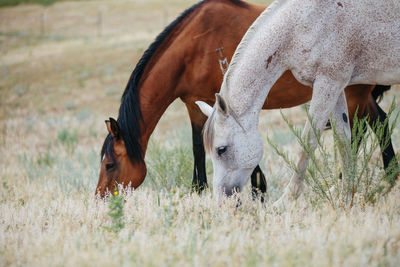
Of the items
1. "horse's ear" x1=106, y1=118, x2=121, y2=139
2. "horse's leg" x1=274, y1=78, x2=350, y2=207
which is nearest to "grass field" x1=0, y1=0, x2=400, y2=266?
"horse's leg" x1=274, y1=78, x2=350, y2=207

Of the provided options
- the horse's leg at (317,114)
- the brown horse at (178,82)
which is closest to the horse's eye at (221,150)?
the horse's leg at (317,114)

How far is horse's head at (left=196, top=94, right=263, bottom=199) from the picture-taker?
11.2ft

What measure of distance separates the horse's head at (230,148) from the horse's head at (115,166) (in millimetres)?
1082

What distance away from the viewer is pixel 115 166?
4176mm

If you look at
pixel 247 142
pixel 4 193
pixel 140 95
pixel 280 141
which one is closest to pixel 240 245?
pixel 247 142

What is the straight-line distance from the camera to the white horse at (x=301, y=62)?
10.9 ft

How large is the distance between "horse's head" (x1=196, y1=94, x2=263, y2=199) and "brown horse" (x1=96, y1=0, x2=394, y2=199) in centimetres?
77

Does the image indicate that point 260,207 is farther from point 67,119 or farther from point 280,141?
point 67,119

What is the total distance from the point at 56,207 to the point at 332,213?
247cm

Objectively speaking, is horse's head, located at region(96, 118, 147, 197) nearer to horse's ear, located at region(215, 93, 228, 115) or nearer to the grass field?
the grass field

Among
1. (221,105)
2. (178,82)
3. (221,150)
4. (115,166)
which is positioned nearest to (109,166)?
(115,166)

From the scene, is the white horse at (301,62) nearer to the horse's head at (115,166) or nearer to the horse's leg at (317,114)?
the horse's leg at (317,114)

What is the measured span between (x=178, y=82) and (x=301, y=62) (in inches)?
58.5

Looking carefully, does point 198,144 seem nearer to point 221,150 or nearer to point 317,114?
point 221,150
